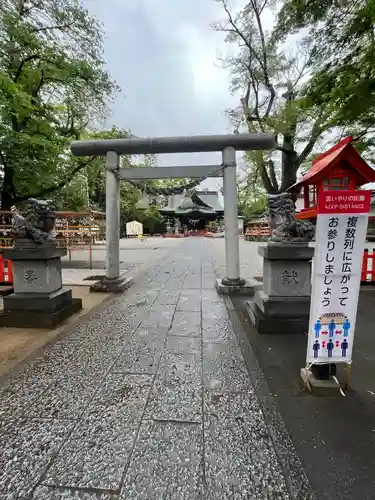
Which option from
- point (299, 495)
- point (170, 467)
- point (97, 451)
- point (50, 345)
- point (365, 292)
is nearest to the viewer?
point (299, 495)

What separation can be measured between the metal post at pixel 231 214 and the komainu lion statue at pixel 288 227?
6.35ft

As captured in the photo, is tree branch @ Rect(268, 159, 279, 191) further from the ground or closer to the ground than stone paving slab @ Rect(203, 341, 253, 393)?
further from the ground

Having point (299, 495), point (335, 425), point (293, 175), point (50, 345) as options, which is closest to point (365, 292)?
point (335, 425)

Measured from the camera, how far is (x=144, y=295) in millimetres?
5742

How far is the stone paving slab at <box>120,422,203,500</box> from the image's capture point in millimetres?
1452

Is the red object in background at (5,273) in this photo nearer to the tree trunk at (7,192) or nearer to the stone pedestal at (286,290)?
the tree trunk at (7,192)

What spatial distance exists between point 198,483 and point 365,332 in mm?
3274

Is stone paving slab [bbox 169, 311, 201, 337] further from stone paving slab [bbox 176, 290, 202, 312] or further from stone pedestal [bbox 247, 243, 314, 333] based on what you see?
stone pedestal [bbox 247, 243, 314, 333]

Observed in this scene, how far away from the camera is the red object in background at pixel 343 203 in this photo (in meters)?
2.10

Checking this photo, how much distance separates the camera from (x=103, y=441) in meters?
1.79

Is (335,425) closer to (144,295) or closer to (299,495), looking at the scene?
(299,495)

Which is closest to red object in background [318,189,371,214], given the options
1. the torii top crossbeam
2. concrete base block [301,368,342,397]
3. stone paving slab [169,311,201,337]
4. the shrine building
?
concrete base block [301,368,342,397]

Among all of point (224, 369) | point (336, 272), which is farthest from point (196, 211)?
point (336, 272)

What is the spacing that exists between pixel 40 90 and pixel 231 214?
369 inches
